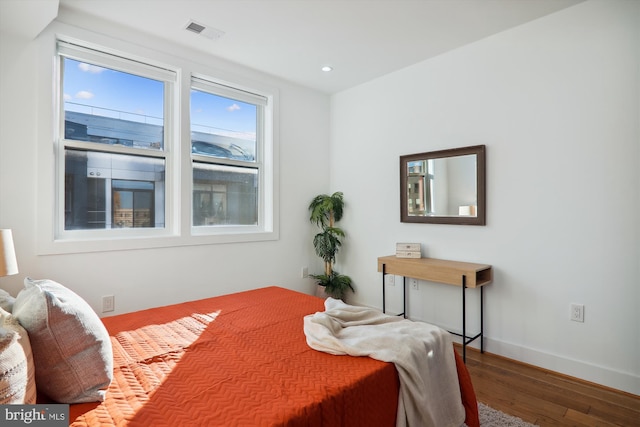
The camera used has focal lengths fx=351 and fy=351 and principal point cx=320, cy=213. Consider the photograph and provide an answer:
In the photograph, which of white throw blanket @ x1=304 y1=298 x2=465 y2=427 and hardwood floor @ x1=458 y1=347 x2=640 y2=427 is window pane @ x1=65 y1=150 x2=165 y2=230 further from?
hardwood floor @ x1=458 y1=347 x2=640 y2=427

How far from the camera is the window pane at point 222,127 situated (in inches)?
137

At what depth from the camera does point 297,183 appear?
4090mm

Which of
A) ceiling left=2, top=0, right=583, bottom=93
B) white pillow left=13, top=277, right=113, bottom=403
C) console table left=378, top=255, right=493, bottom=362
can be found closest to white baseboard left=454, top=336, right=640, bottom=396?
console table left=378, top=255, right=493, bottom=362

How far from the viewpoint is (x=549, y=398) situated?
7.40 feet

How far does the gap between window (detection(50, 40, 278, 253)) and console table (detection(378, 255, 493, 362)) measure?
1389 millimetres

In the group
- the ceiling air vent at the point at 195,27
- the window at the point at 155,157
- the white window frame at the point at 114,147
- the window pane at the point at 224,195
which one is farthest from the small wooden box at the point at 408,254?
the ceiling air vent at the point at 195,27

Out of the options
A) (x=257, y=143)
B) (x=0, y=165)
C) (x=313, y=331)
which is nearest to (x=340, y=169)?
(x=257, y=143)

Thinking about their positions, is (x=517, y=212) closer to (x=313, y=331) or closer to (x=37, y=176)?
(x=313, y=331)

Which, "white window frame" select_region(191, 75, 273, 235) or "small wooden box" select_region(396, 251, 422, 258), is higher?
"white window frame" select_region(191, 75, 273, 235)

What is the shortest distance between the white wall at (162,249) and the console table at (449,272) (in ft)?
4.08

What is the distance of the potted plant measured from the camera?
3996 millimetres

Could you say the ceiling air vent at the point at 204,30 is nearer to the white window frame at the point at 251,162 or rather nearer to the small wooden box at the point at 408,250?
the white window frame at the point at 251,162

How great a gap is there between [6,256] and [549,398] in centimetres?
334

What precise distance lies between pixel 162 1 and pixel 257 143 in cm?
170
